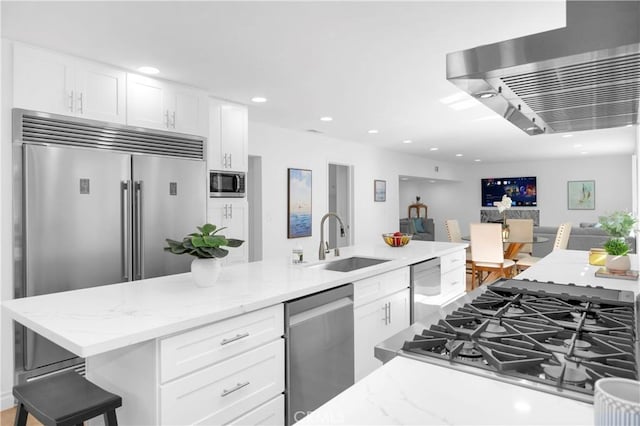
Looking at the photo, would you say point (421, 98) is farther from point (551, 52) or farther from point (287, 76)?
point (551, 52)

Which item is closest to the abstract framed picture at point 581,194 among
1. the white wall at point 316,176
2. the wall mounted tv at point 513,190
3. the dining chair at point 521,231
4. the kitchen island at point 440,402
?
the wall mounted tv at point 513,190

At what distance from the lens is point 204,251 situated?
2.02 meters

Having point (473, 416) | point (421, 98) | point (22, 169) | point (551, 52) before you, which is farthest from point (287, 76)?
point (473, 416)

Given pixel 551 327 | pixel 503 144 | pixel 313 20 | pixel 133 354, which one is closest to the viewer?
pixel 551 327

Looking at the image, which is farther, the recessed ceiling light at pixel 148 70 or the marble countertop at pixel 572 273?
the recessed ceiling light at pixel 148 70

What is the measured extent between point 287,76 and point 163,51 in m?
1.05

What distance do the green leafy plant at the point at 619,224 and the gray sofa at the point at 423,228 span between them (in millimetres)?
8419

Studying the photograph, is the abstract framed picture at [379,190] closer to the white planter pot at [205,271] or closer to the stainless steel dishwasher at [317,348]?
the stainless steel dishwasher at [317,348]

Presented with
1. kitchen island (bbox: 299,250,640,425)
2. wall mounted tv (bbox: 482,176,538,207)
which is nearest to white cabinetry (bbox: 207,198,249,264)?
kitchen island (bbox: 299,250,640,425)

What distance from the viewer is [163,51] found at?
116 inches

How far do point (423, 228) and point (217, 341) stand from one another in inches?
408

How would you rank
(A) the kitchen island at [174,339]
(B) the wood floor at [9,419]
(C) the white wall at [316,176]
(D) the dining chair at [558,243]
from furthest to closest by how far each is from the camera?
(D) the dining chair at [558,243], (C) the white wall at [316,176], (B) the wood floor at [9,419], (A) the kitchen island at [174,339]

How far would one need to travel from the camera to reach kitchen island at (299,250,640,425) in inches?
29.2

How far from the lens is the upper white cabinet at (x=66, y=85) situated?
2754 millimetres
